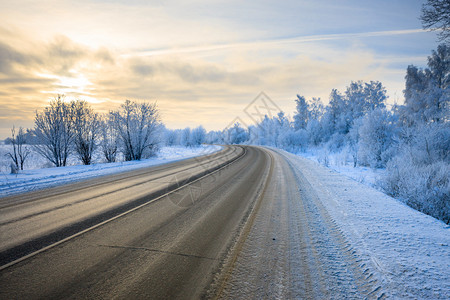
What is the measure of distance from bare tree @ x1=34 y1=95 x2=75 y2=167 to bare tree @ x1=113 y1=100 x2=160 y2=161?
4736mm

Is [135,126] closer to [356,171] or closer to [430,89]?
[356,171]

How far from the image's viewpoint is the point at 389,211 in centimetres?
538

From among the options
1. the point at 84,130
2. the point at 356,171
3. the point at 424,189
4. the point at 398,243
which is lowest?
the point at 356,171

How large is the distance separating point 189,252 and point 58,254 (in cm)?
223

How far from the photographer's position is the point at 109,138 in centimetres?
2491

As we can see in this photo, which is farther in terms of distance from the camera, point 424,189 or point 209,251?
point 424,189

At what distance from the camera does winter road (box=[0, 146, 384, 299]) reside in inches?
103

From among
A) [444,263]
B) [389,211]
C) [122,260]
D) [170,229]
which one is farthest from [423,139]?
[122,260]

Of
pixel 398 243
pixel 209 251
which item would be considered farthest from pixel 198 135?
pixel 398 243

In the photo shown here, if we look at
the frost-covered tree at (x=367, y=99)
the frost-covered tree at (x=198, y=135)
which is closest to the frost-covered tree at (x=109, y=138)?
the frost-covered tree at (x=367, y=99)

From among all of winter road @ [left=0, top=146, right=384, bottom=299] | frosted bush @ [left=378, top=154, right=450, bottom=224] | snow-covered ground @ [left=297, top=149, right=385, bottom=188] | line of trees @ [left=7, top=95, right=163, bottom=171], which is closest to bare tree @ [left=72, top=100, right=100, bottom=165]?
line of trees @ [left=7, top=95, right=163, bottom=171]

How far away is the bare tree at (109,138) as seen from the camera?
24.1 meters

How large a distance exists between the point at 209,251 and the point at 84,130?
24.3 meters

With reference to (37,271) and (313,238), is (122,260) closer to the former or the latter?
(37,271)
